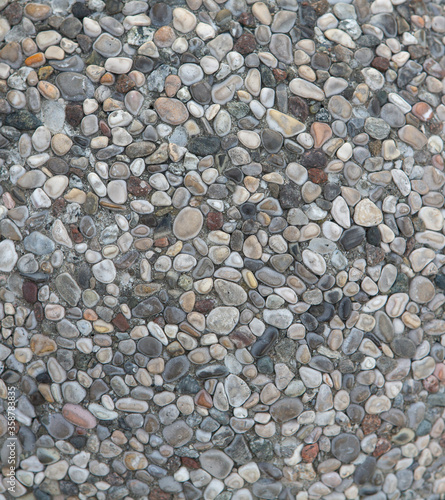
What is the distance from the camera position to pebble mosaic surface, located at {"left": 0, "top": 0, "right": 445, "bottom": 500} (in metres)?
0.67

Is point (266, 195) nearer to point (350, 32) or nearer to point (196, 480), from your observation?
point (350, 32)

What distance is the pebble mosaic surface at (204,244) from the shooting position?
2.21 feet

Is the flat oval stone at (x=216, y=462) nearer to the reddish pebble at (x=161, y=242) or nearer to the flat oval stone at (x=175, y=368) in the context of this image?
the flat oval stone at (x=175, y=368)

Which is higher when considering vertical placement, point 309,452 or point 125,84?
point 125,84

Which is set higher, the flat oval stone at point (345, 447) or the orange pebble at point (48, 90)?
the orange pebble at point (48, 90)

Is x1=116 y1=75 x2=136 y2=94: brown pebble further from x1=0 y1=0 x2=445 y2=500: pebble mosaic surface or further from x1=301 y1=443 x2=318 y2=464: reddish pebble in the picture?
x1=301 y1=443 x2=318 y2=464: reddish pebble

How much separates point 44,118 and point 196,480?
545mm

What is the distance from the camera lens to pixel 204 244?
2.21ft

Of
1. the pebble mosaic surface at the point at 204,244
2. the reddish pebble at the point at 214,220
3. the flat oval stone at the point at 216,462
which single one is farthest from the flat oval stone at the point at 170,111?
the flat oval stone at the point at 216,462

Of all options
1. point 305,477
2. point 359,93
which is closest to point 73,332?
point 305,477

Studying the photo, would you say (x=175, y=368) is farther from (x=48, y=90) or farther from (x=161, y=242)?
(x=48, y=90)

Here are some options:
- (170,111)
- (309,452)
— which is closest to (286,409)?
(309,452)

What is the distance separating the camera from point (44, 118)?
2.24 feet

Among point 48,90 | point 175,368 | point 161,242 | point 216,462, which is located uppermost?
point 48,90
